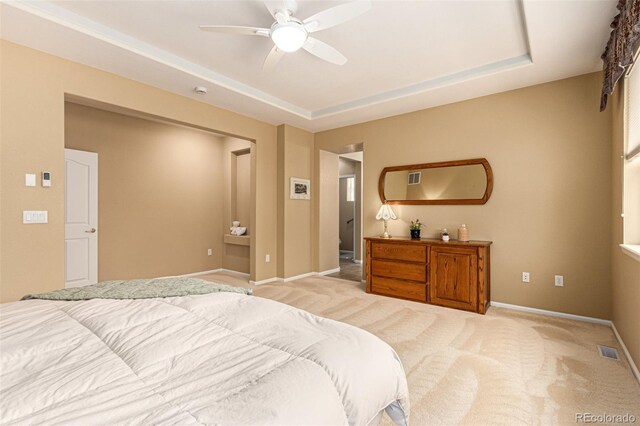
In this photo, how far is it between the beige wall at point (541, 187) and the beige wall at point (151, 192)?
4.03m

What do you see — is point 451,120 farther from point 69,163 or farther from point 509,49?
point 69,163

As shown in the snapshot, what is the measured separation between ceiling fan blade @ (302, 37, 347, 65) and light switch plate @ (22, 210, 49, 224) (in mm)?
2794

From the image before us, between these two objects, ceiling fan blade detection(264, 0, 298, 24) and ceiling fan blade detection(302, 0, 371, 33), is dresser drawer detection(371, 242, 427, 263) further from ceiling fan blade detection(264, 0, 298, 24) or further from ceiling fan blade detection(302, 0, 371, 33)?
ceiling fan blade detection(264, 0, 298, 24)

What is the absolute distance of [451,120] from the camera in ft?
13.3

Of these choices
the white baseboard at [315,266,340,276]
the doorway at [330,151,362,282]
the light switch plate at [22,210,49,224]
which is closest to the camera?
the light switch plate at [22,210,49,224]

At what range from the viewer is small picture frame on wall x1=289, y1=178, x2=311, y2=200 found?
206 inches

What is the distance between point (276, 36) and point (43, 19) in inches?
72.3

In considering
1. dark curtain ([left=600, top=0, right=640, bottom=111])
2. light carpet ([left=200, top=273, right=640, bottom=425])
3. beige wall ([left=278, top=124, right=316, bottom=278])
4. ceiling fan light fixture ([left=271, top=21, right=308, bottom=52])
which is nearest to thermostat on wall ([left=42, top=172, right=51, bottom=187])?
ceiling fan light fixture ([left=271, top=21, right=308, bottom=52])

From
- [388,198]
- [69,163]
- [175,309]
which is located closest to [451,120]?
[388,198]

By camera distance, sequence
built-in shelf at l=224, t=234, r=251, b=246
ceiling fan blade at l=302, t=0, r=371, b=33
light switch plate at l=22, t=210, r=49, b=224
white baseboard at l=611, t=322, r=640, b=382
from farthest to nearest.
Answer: built-in shelf at l=224, t=234, r=251, b=246
light switch plate at l=22, t=210, r=49, b=224
white baseboard at l=611, t=322, r=640, b=382
ceiling fan blade at l=302, t=0, r=371, b=33

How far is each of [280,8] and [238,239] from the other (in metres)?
4.17

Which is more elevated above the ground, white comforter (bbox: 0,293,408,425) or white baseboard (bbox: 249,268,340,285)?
white comforter (bbox: 0,293,408,425)

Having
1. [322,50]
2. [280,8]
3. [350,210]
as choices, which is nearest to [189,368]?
[280,8]

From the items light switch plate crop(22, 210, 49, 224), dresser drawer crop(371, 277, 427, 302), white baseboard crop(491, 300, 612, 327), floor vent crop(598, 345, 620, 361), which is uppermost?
light switch plate crop(22, 210, 49, 224)
